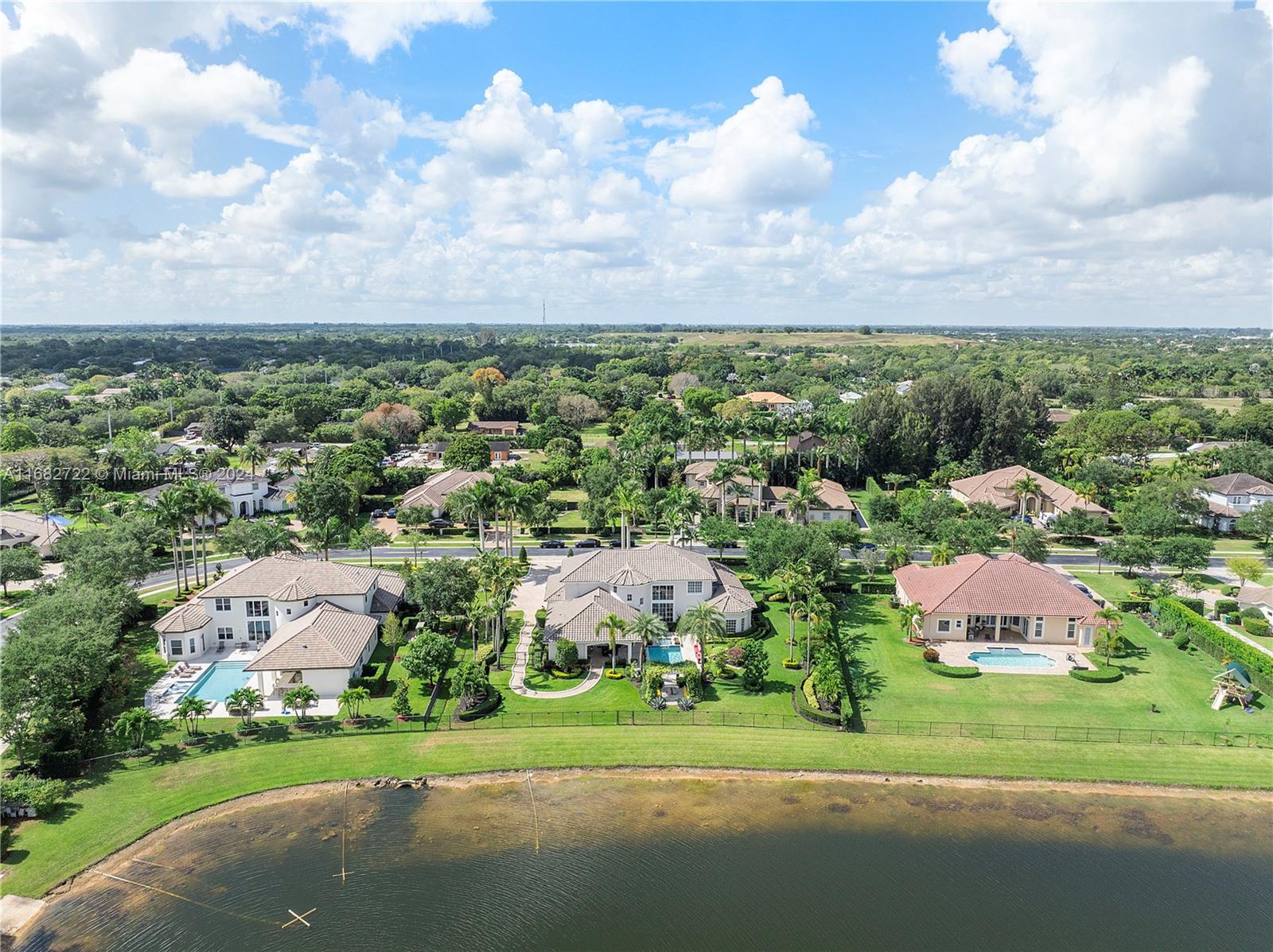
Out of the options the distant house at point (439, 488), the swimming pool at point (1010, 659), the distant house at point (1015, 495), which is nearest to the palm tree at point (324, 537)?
the distant house at point (439, 488)

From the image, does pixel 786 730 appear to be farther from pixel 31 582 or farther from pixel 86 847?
pixel 31 582

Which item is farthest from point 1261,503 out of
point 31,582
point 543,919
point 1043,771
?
point 31,582

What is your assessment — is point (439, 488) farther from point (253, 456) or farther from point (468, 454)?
point (253, 456)

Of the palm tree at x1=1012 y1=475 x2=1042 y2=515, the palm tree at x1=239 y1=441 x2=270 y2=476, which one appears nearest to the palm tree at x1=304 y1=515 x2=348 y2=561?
the palm tree at x1=239 y1=441 x2=270 y2=476

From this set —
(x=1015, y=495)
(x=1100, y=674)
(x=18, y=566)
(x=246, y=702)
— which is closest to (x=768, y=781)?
(x=1100, y=674)

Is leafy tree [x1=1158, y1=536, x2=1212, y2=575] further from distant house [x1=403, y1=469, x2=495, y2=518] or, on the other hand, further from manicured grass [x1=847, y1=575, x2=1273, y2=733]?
distant house [x1=403, y1=469, x2=495, y2=518]

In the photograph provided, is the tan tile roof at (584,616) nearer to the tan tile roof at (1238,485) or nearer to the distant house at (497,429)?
the tan tile roof at (1238,485)
